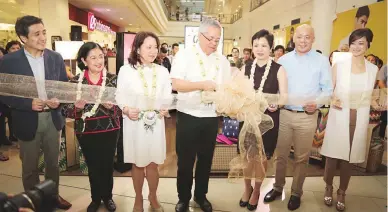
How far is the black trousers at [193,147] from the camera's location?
2232 mm

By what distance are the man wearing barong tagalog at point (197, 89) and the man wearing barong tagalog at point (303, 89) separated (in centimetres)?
61

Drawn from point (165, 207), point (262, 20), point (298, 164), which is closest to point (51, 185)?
point (165, 207)

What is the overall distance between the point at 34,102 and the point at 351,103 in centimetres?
258

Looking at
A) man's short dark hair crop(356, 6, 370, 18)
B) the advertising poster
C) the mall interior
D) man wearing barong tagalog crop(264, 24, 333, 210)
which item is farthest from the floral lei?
man's short dark hair crop(356, 6, 370, 18)

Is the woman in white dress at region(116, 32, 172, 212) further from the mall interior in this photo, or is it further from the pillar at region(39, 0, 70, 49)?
the pillar at region(39, 0, 70, 49)

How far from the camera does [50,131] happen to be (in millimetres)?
2240

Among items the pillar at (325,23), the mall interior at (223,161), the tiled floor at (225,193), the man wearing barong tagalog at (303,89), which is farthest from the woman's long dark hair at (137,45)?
the pillar at (325,23)

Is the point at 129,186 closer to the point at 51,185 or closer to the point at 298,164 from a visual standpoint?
the point at 298,164

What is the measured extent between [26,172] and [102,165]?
0.59 meters

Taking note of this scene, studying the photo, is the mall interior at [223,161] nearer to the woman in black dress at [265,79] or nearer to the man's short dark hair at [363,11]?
the man's short dark hair at [363,11]

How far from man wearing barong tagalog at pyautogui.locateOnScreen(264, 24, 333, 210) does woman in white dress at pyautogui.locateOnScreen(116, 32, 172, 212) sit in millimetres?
1087

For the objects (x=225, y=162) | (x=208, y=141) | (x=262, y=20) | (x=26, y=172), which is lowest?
(x=225, y=162)

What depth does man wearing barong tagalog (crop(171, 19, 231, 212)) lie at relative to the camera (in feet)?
6.96

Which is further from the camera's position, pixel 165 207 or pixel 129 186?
pixel 129 186
